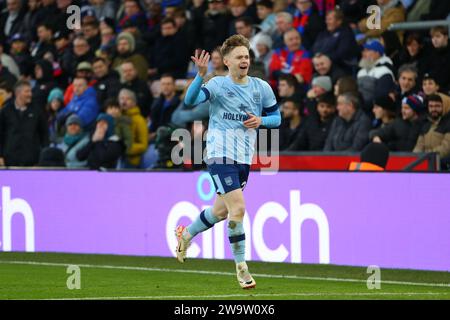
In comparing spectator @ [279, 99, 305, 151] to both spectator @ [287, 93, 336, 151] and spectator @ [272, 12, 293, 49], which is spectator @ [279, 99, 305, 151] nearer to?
spectator @ [287, 93, 336, 151]

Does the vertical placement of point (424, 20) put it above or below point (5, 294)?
above

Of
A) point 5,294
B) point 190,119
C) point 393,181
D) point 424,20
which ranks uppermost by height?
point 424,20

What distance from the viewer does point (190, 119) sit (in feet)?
59.9

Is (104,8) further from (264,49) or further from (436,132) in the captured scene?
(436,132)

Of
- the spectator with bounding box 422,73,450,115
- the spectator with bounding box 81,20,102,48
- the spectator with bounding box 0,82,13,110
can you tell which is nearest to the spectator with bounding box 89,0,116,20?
the spectator with bounding box 81,20,102,48

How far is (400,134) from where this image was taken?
51.9ft

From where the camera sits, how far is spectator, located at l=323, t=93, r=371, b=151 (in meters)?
16.1

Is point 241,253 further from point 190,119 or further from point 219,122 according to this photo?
point 190,119

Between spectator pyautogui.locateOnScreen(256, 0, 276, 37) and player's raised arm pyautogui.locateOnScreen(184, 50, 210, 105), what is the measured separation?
7.73 m

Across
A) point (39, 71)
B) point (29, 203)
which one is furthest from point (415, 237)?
point (39, 71)

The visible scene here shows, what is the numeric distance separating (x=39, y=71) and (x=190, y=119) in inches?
191

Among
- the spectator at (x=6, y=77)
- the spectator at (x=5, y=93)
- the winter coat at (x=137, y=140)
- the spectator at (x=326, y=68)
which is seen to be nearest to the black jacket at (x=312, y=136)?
the spectator at (x=326, y=68)

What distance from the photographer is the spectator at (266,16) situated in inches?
753

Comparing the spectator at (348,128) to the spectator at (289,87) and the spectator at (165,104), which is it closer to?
the spectator at (289,87)
